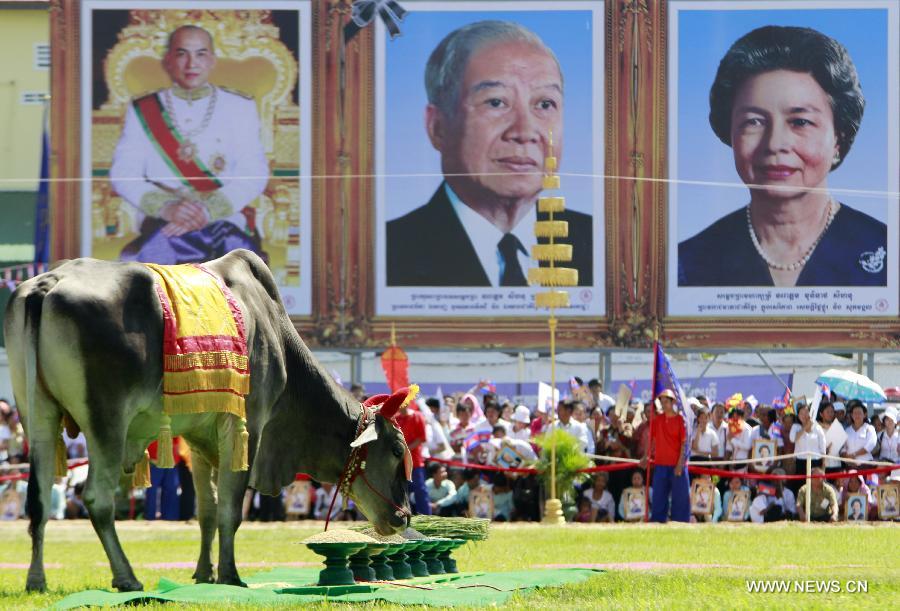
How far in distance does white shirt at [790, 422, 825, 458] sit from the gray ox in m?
11.7

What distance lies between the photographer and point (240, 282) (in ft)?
40.9

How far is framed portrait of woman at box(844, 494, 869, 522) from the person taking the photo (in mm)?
22984

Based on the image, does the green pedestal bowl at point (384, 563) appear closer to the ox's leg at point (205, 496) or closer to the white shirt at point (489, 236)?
the ox's leg at point (205, 496)

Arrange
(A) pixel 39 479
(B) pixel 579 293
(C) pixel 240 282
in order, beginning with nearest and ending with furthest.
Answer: (A) pixel 39 479, (C) pixel 240 282, (B) pixel 579 293

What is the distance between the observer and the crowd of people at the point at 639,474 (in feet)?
75.3

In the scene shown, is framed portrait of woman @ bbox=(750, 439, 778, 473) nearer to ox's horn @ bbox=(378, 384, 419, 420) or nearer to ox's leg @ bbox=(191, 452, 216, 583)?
ox's horn @ bbox=(378, 384, 419, 420)

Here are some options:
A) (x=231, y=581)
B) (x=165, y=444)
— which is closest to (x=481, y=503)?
(x=231, y=581)

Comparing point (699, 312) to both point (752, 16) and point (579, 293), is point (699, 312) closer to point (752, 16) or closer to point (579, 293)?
point (579, 293)

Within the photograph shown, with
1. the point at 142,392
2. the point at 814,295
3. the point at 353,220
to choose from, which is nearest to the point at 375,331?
the point at 353,220

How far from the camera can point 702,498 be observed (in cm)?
2331

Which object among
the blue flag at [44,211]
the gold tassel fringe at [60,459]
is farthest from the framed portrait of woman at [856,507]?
the blue flag at [44,211]

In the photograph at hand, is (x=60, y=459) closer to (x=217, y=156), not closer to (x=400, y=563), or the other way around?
(x=400, y=563)

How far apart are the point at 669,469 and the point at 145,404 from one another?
12.6 meters

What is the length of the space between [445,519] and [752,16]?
23.4m
